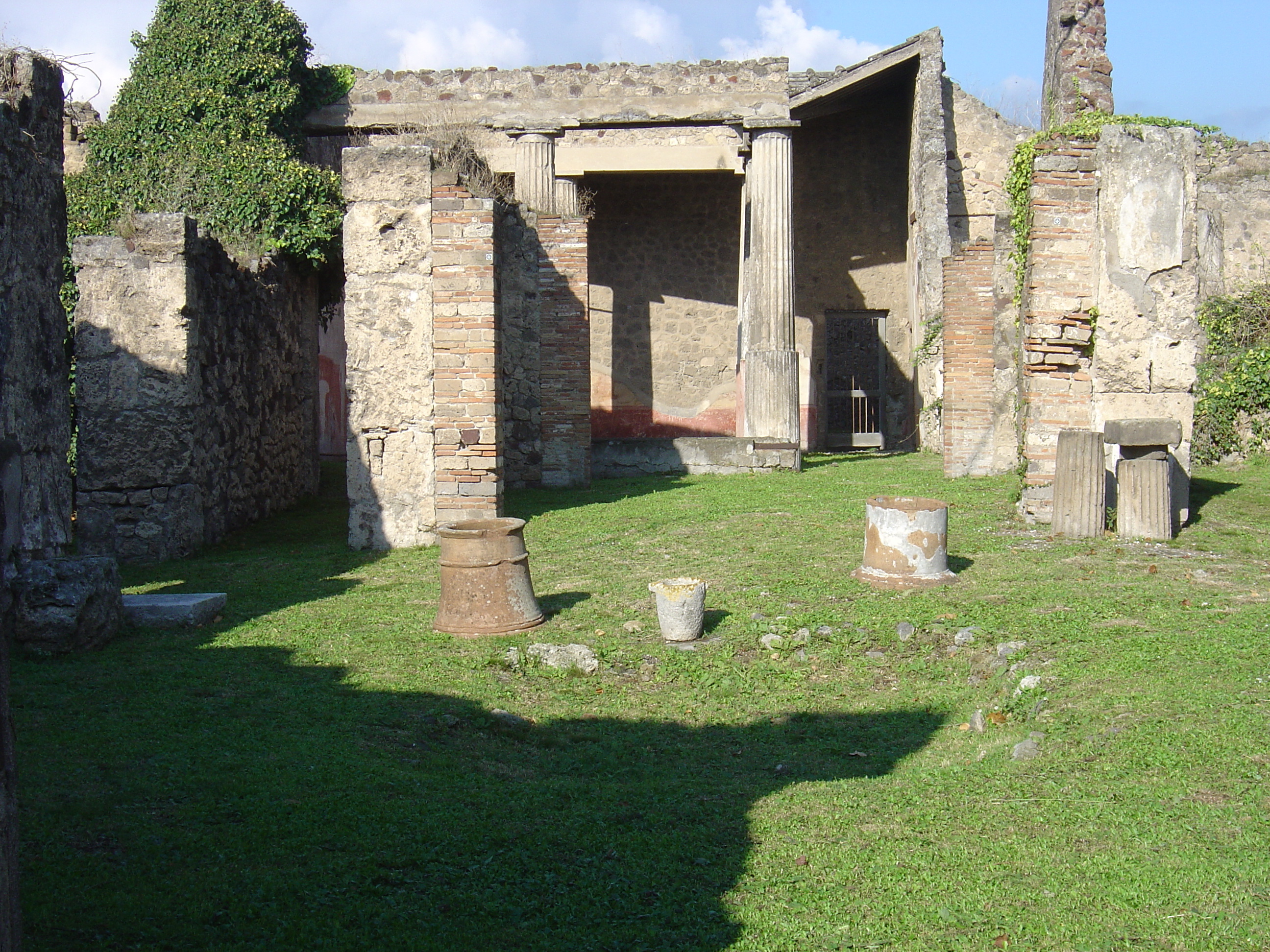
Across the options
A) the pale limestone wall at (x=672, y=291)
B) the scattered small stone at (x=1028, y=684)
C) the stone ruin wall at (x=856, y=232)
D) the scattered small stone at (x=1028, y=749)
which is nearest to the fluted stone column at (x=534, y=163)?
the pale limestone wall at (x=672, y=291)

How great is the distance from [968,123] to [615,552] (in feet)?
45.1

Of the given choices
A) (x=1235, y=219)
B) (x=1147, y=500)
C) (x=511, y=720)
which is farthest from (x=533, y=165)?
(x=511, y=720)

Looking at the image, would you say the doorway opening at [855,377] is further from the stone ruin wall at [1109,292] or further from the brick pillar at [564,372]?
the stone ruin wall at [1109,292]

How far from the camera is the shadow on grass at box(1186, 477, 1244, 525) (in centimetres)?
905

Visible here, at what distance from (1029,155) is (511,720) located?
6977 millimetres

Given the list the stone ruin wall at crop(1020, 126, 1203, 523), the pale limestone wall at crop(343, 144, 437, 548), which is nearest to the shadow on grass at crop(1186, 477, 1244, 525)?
the stone ruin wall at crop(1020, 126, 1203, 523)

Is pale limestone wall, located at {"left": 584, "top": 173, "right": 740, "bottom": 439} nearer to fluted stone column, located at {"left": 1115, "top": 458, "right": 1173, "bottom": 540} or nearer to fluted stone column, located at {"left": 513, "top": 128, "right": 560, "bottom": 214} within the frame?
fluted stone column, located at {"left": 513, "top": 128, "right": 560, "bottom": 214}

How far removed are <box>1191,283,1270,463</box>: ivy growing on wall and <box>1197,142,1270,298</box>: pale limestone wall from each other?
3.65ft

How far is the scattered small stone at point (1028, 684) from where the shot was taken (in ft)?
16.8

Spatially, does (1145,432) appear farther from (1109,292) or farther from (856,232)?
(856,232)

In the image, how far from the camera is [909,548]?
720cm

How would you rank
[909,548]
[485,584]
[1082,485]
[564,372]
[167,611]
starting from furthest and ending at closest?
1. [564,372]
2. [1082,485]
3. [909,548]
4. [485,584]
5. [167,611]

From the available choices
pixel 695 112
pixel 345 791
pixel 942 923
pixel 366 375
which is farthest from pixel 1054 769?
pixel 695 112

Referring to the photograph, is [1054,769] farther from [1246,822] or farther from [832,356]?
[832,356]
